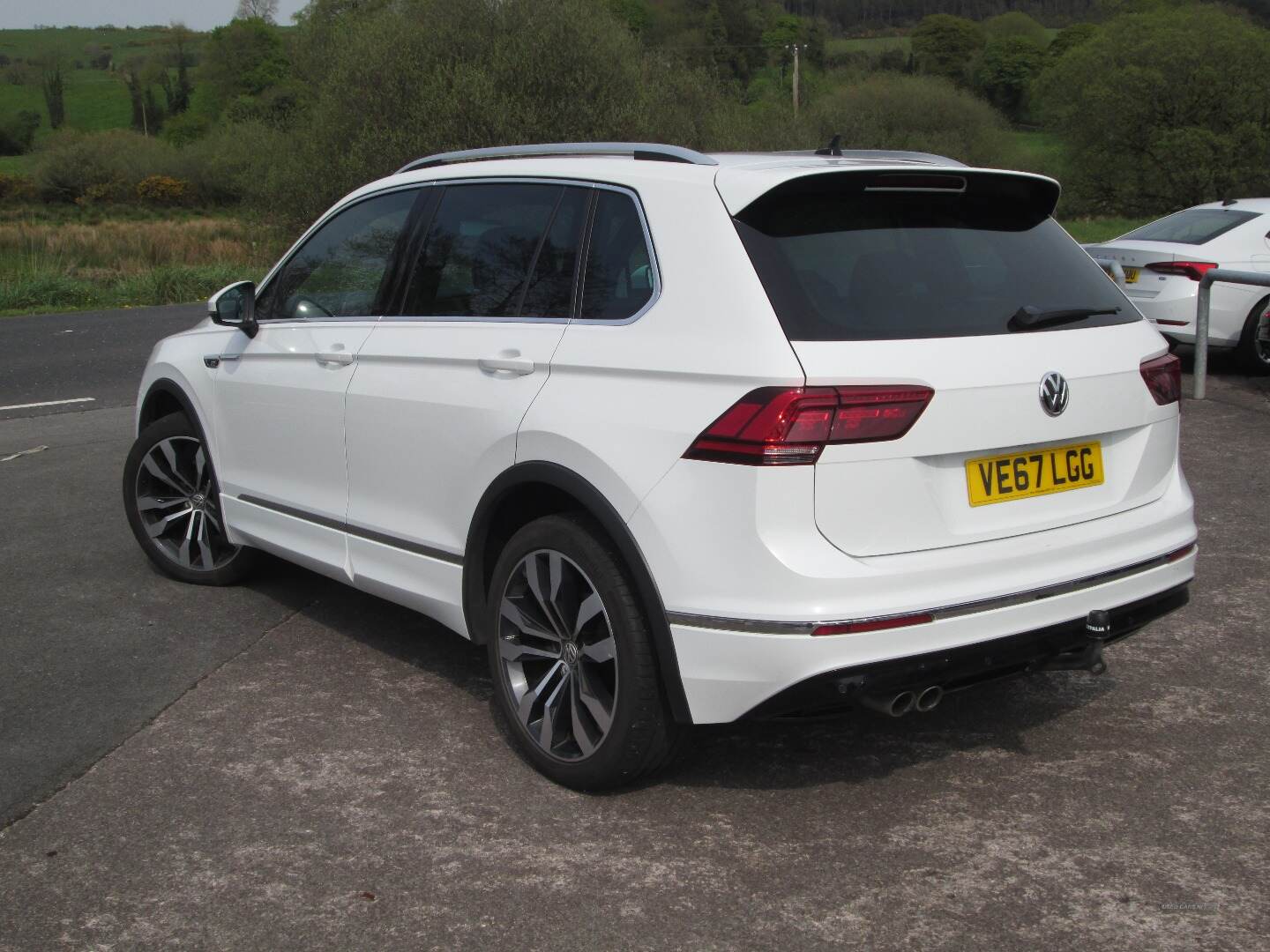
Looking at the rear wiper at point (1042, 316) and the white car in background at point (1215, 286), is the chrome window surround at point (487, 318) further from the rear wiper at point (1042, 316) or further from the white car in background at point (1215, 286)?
the white car in background at point (1215, 286)

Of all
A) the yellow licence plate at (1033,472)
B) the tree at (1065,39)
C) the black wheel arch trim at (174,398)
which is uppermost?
the tree at (1065,39)

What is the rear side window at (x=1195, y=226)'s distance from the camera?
39.7 feet

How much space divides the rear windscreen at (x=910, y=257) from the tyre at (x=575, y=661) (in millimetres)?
888

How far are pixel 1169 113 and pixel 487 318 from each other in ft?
232

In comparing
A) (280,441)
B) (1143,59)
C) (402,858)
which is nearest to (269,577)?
(280,441)

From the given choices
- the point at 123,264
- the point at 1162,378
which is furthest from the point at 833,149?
the point at 123,264

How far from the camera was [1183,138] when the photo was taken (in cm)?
6431

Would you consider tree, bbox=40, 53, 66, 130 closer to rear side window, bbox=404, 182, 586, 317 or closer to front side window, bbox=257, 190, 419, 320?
front side window, bbox=257, 190, 419, 320

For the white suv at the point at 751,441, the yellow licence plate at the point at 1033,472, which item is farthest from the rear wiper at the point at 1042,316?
the yellow licence plate at the point at 1033,472

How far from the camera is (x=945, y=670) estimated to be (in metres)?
3.40

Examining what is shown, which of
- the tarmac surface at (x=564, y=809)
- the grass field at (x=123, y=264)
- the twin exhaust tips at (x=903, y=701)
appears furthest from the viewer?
the grass field at (x=123, y=264)

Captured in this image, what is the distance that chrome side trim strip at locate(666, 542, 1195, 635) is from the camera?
3254 mm

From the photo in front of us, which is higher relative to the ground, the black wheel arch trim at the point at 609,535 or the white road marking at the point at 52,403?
the black wheel arch trim at the point at 609,535

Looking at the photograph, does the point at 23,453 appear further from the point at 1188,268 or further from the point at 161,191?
the point at 161,191
